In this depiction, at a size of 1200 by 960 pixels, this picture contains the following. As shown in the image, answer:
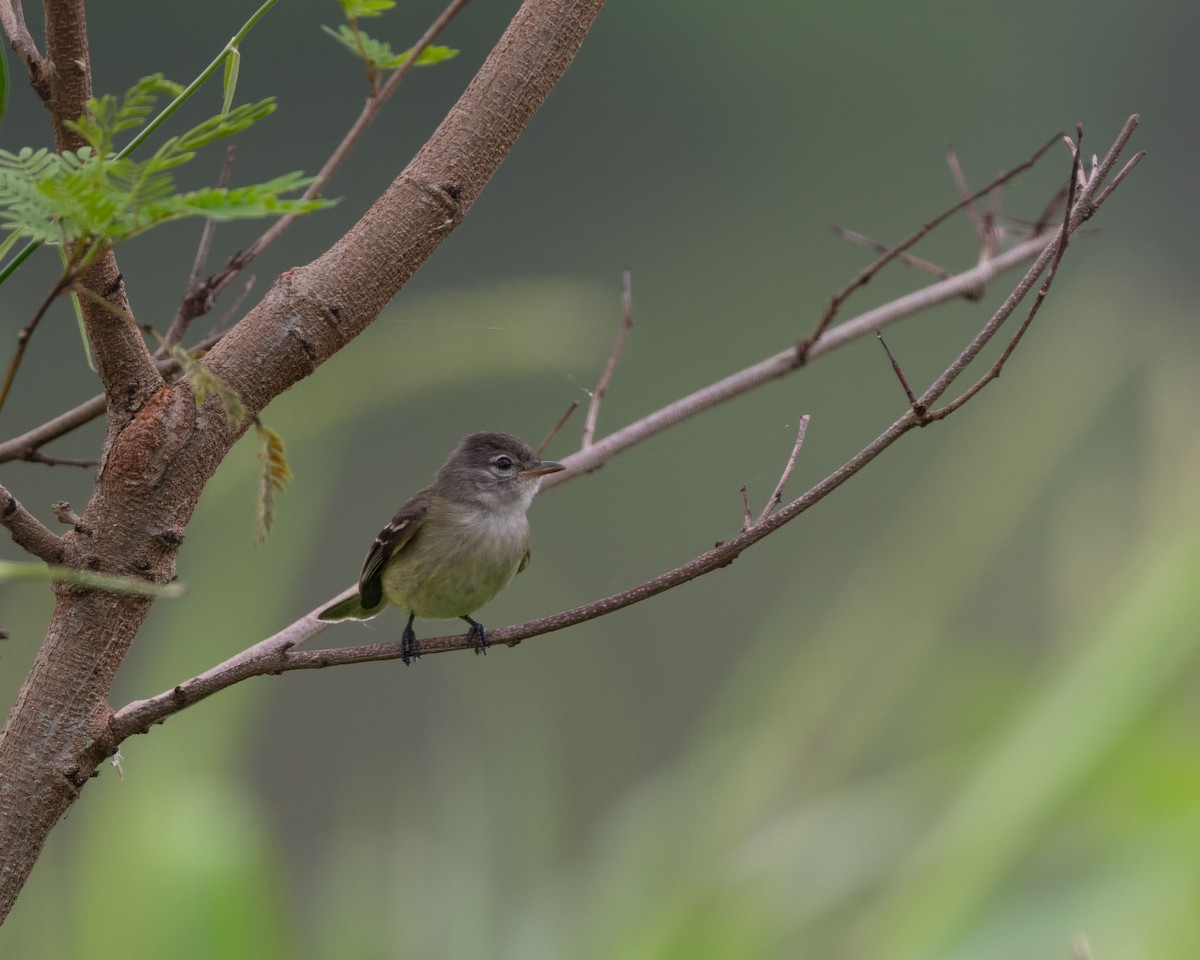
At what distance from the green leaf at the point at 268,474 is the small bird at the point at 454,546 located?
1.29 m

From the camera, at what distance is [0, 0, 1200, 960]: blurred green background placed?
1.81m

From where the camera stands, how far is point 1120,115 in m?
3.89

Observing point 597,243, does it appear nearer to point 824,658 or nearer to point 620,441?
point 824,658

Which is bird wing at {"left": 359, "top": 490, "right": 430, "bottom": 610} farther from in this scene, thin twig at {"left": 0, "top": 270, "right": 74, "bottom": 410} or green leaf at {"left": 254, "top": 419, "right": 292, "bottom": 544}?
thin twig at {"left": 0, "top": 270, "right": 74, "bottom": 410}

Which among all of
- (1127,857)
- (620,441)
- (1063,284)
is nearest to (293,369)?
(620,441)

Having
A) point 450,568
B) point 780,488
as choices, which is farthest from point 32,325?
point 450,568

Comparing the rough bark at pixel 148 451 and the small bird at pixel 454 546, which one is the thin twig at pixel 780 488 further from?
the small bird at pixel 454 546

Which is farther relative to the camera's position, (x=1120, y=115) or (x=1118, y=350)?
(x=1120, y=115)

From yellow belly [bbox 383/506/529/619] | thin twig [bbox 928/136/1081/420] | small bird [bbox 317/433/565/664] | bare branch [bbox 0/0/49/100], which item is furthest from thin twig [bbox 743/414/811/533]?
yellow belly [bbox 383/506/529/619]

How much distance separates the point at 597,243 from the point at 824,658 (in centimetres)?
189

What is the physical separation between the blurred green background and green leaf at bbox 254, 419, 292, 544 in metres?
0.75

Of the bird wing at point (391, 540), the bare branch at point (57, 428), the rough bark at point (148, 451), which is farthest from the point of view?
the bird wing at point (391, 540)

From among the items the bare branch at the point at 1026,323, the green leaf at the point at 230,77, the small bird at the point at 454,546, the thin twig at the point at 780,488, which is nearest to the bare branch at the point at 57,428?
the green leaf at the point at 230,77

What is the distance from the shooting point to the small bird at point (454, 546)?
86.8 inches
